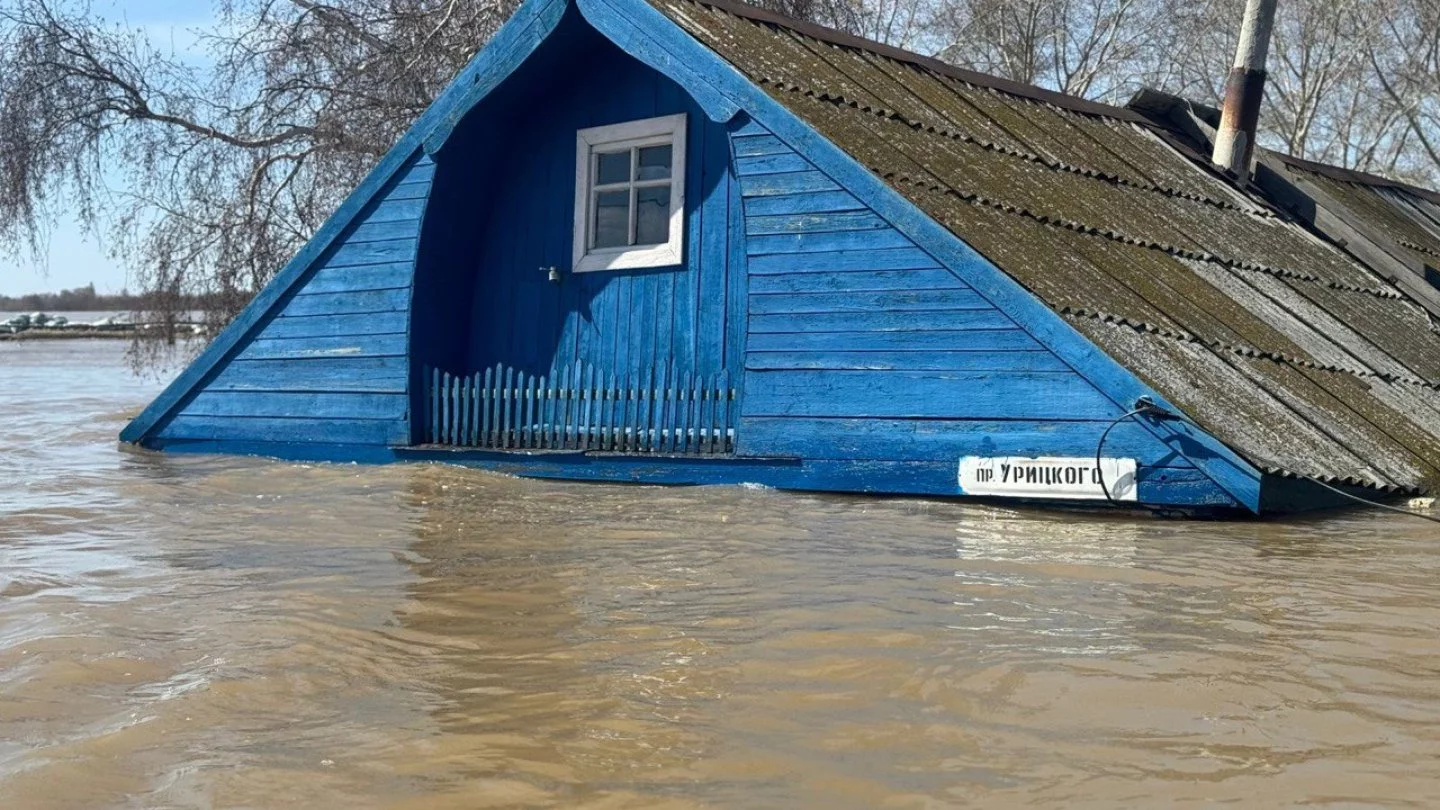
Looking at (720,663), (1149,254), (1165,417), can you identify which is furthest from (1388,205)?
(720,663)

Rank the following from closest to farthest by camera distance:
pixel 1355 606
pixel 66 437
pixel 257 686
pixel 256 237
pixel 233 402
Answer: pixel 257 686 < pixel 1355 606 < pixel 233 402 < pixel 66 437 < pixel 256 237

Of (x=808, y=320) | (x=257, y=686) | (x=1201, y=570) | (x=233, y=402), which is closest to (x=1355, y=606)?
(x=1201, y=570)

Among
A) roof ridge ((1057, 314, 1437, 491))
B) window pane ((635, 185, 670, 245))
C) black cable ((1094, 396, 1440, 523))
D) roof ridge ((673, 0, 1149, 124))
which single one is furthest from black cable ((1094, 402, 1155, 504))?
roof ridge ((673, 0, 1149, 124))

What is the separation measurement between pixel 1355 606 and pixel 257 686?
3.52 meters

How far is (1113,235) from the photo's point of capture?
9.55 m

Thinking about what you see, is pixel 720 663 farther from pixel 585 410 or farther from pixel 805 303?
pixel 585 410

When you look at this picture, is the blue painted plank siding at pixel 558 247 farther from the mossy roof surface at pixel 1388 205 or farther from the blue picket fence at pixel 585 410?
the mossy roof surface at pixel 1388 205

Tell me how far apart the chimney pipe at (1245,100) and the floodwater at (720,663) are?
20.9ft

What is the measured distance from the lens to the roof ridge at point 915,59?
10.6 metres

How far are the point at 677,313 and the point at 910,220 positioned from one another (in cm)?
230

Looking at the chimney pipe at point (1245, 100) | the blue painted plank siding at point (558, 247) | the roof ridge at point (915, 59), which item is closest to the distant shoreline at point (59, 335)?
the blue painted plank siding at point (558, 247)

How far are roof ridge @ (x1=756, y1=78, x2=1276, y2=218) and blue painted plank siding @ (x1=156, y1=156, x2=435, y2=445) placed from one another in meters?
2.80

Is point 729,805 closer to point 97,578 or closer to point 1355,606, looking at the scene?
point 1355,606

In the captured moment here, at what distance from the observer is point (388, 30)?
20938 millimetres
